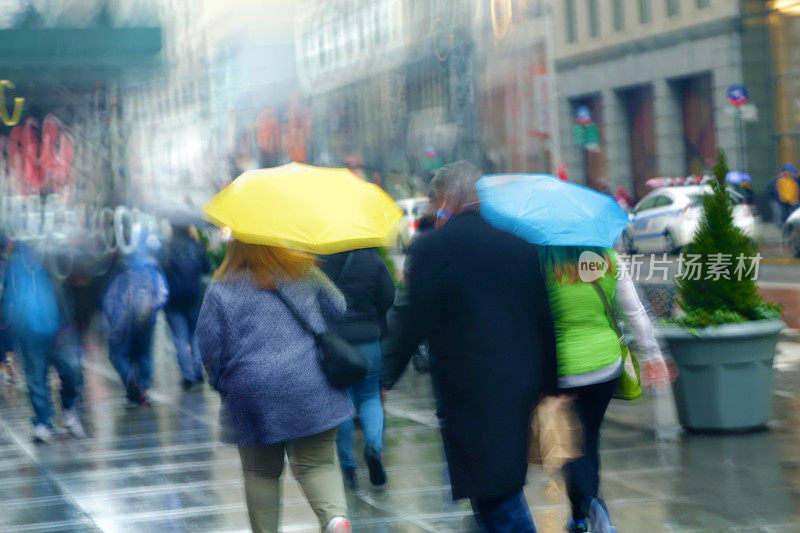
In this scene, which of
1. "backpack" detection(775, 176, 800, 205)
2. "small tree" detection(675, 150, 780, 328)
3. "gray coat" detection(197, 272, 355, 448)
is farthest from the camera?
"backpack" detection(775, 176, 800, 205)

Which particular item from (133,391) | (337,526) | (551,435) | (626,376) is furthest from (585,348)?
(133,391)

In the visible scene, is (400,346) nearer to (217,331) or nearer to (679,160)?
(217,331)

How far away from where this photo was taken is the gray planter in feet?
26.7

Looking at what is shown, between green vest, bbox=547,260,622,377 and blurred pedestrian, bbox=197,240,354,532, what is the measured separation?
1080 millimetres

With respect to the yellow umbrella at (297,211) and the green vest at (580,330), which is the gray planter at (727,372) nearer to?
the green vest at (580,330)

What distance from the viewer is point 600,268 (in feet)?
18.2

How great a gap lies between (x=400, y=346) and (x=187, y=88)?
2631cm

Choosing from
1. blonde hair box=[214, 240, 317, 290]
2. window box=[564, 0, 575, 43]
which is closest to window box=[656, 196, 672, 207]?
window box=[564, 0, 575, 43]

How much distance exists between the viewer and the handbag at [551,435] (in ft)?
15.0

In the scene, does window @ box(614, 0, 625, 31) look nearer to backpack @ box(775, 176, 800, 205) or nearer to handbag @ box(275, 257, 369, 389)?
backpack @ box(775, 176, 800, 205)

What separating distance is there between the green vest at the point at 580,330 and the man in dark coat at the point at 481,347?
2.96 feet

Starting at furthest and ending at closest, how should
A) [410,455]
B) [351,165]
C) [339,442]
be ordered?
1. [351,165]
2. [410,455]
3. [339,442]

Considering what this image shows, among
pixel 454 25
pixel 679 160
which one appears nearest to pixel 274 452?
pixel 454 25

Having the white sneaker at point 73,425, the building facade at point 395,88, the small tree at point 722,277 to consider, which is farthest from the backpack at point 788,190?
the white sneaker at point 73,425
